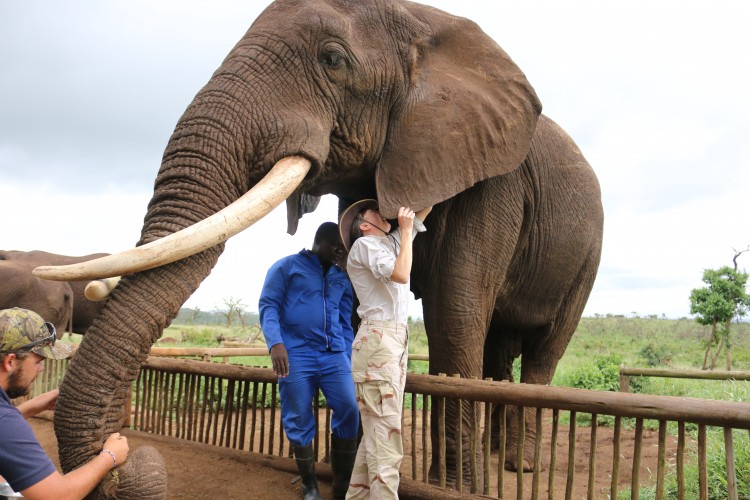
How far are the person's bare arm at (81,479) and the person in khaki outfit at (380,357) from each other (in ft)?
3.63

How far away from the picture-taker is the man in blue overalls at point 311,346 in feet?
13.1

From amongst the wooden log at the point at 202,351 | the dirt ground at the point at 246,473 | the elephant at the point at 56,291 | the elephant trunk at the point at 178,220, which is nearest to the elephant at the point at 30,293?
the elephant at the point at 56,291

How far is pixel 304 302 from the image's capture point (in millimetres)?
4055

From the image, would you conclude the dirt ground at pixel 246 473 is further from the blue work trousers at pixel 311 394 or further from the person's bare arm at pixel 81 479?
the person's bare arm at pixel 81 479

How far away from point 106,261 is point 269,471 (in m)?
2.73

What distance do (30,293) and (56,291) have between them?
1.30ft

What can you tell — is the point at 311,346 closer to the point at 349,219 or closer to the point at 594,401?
the point at 349,219

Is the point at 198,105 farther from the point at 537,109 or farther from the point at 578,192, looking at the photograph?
the point at 578,192

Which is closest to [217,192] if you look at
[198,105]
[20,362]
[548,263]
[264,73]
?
[198,105]

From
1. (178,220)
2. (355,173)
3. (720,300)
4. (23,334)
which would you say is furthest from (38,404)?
(720,300)

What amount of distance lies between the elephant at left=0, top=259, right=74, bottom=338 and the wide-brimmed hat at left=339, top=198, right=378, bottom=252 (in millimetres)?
Answer: 7269

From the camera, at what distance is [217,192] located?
2.96m

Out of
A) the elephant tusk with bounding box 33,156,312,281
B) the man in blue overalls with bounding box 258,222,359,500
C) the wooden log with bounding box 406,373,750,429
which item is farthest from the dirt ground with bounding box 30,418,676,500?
the elephant tusk with bounding box 33,156,312,281

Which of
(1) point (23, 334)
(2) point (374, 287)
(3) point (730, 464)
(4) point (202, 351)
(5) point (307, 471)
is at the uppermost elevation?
(2) point (374, 287)
